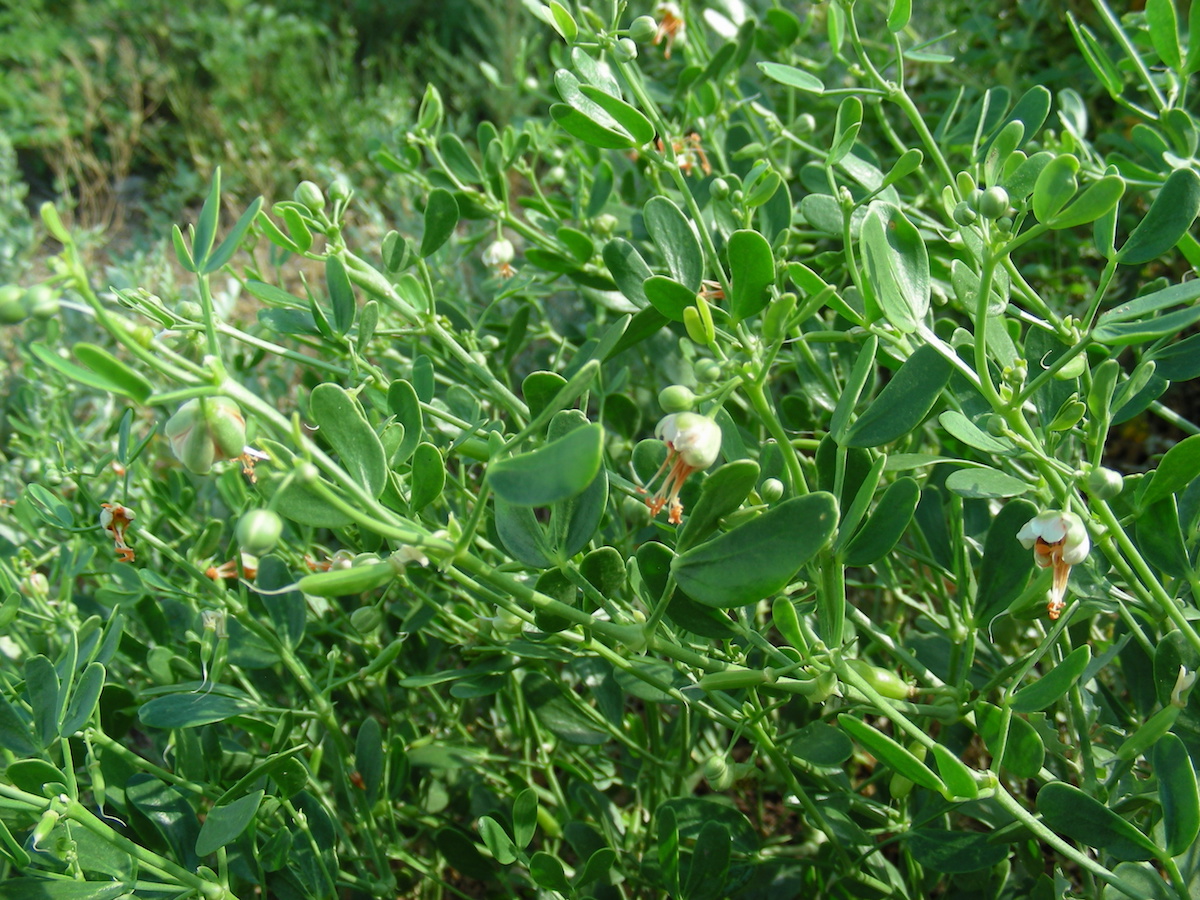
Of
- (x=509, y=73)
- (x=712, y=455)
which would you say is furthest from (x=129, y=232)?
(x=712, y=455)

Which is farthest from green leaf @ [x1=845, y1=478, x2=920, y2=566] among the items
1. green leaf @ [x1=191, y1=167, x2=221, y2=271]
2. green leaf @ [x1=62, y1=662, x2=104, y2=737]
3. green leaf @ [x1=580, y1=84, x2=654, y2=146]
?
green leaf @ [x1=62, y1=662, x2=104, y2=737]

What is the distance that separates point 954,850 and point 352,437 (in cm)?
56

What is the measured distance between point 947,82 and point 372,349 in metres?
1.35

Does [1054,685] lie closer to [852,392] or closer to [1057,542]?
[1057,542]

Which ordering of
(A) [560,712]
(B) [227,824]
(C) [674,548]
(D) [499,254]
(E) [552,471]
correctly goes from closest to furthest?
(E) [552,471] < (B) [227,824] < (C) [674,548] < (A) [560,712] < (D) [499,254]

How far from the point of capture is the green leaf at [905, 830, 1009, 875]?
679 millimetres

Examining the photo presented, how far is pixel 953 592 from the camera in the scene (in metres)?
1.06

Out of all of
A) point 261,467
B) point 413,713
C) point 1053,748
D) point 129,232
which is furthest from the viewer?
point 129,232

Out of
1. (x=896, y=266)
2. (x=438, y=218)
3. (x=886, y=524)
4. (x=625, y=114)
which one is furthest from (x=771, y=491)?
(x=438, y=218)

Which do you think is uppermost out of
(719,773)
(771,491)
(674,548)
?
(771,491)

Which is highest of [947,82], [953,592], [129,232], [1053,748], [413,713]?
[947,82]

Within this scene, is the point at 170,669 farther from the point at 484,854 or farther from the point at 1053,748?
the point at 1053,748

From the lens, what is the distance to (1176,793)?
22.0 inches

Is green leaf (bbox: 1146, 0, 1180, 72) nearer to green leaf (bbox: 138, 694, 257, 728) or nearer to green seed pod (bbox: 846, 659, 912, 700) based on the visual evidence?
green seed pod (bbox: 846, 659, 912, 700)
